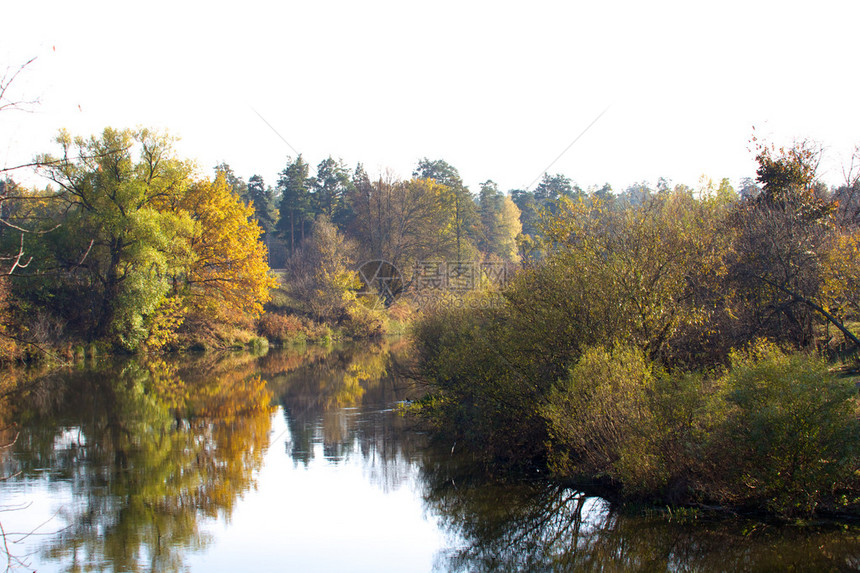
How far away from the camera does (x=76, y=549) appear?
32.1 feet

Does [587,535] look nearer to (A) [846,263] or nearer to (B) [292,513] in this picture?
(B) [292,513]

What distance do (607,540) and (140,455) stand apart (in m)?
10.5

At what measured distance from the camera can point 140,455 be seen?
1548 centimetres

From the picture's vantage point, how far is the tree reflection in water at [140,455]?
33.4 feet

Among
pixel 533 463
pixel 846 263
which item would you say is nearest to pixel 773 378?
pixel 533 463

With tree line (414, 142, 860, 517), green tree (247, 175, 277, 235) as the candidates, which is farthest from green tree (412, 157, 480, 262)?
tree line (414, 142, 860, 517)

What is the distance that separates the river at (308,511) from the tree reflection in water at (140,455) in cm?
5

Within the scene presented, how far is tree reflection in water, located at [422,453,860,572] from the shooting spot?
29.5 ft

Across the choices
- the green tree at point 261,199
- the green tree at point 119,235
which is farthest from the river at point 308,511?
the green tree at point 261,199

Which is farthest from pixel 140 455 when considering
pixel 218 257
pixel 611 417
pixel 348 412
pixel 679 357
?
pixel 218 257

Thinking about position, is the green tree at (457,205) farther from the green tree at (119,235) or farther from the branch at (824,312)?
the branch at (824,312)

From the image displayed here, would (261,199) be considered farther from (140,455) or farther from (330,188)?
(140,455)

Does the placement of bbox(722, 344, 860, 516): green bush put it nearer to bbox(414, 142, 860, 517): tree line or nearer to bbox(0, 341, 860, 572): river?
bbox(414, 142, 860, 517): tree line

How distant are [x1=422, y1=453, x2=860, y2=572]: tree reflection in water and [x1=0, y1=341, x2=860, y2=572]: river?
0.09 ft
